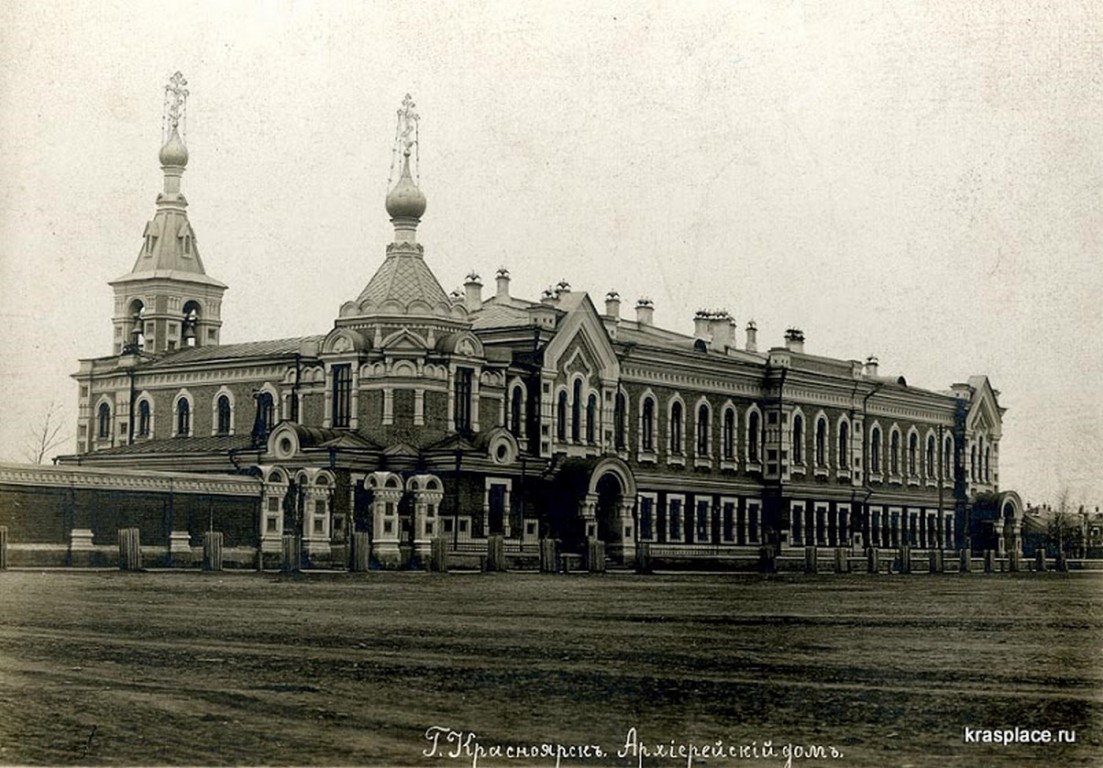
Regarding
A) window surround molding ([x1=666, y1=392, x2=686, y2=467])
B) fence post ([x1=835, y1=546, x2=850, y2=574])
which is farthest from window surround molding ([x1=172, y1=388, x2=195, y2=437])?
fence post ([x1=835, y1=546, x2=850, y2=574])

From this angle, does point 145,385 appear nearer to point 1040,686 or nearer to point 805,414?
point 805,414

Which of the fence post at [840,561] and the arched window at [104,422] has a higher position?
the arched window at [104,422]

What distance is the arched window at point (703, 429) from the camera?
49.1 metres

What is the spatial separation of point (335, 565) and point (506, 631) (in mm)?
20146

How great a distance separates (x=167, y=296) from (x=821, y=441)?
2130 centimetres

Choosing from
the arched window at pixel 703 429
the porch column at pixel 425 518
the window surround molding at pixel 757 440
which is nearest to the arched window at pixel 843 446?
the window surround molding at pixel 757 440

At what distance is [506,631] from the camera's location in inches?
714

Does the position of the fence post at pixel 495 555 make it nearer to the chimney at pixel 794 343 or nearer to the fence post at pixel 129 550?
the fence post at pixel 129 550

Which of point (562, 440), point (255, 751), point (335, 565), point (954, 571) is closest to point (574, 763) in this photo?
point (255, 751)

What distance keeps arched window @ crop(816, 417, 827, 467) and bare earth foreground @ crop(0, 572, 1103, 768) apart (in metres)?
29.1

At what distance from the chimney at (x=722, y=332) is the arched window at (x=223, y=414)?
1583 centimetres

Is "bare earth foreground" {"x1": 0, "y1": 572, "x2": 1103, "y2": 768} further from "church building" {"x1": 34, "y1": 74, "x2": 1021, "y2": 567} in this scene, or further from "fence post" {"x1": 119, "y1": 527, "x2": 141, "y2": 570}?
"church building" {"x1": 34, "y1": 74, "x2": 1021, "y2": 567}

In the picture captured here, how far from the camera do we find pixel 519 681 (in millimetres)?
13148

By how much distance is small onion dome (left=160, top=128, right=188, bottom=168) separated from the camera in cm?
2008
